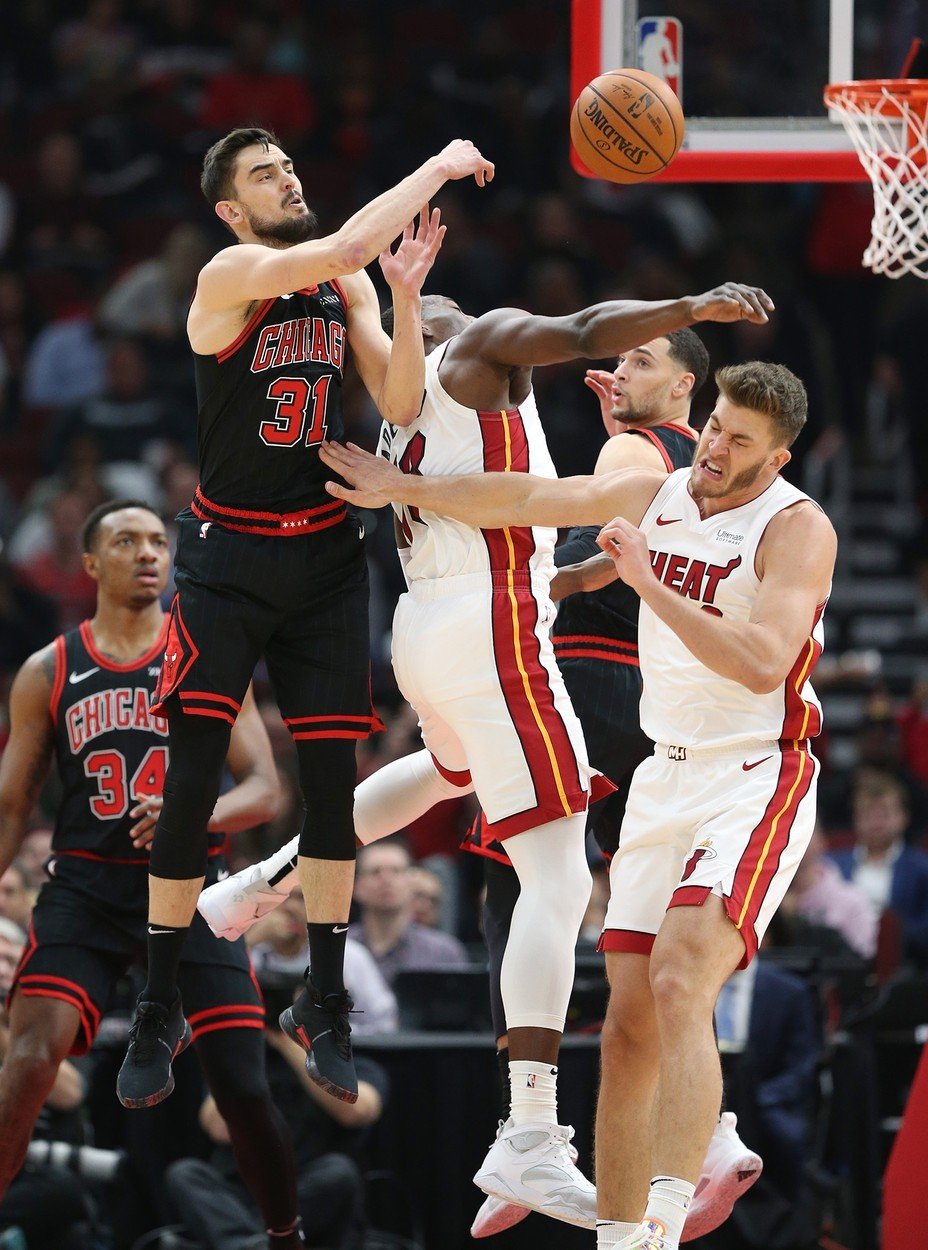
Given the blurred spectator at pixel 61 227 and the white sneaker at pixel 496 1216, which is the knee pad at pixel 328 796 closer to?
the white sneaker at pixel 496 1216

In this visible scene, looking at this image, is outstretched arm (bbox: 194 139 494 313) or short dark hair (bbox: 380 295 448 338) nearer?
outstretched arm (bbox: 194 139 494 313)

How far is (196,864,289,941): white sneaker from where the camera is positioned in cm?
685

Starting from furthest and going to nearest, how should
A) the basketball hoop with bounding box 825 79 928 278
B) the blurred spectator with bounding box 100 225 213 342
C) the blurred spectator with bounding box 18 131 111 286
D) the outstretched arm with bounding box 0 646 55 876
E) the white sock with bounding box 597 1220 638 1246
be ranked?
the blurred spectator with bounding box 18 131 111 286 < the blurred spectator with bounding box 100 225 213 342 < the outstretched arm with bounding box 0 646 55 876 < the basketball hoop with bounding box 825 79 928 278 < the white sock with bounding box 597 1220 638 1246

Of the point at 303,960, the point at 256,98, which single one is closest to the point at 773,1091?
the point at 303,960

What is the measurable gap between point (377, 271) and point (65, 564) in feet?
10.6

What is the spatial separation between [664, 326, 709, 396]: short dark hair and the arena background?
5.29m

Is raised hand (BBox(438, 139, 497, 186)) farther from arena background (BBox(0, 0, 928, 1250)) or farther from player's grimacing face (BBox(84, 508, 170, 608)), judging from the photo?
arena background (BBox(0, 0, 928, 1250))

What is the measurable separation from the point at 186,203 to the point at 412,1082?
9.11m

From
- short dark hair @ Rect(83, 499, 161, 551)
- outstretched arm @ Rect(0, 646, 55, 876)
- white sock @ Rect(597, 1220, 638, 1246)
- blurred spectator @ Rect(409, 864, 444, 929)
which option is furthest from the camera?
blurred spectator @ Rect(409, 864, 444, 929)

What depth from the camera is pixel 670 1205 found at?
18.1ft

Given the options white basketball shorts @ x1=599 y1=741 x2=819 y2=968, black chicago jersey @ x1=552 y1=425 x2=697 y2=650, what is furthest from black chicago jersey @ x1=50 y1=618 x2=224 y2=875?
white basketball shorts @ x1=599 y1=741 x2=819 y2=968

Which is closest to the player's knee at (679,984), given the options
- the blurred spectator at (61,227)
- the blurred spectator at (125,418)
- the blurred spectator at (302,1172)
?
the blurred spectator at (302,1172)

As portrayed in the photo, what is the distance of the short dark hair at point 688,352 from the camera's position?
275 inches

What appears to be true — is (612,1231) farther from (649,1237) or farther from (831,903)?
(831,903)
